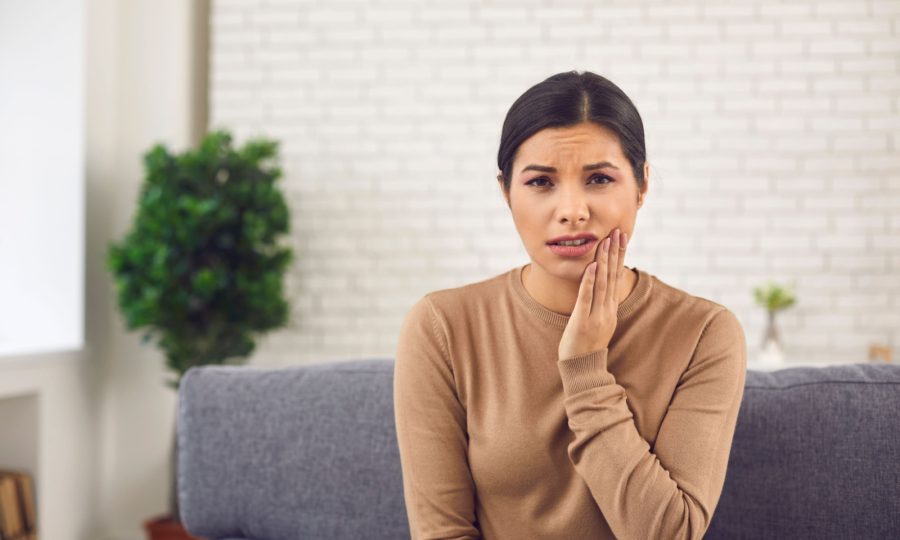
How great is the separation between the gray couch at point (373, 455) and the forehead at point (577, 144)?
0.55 m

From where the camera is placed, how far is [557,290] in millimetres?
1398

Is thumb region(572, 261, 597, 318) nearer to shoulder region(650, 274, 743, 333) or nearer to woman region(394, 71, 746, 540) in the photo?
woman region(394, 71, 746, 540)

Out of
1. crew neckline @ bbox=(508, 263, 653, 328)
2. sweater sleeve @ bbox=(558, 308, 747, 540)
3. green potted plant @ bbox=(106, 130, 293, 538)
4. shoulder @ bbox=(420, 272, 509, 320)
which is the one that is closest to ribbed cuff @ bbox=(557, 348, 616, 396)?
sweater sleeve @ bbox=(558, 308, 747, 540)

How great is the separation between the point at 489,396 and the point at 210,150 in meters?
2.33

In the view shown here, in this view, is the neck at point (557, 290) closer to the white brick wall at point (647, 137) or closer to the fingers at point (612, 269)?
the fingers at point (612, 269)

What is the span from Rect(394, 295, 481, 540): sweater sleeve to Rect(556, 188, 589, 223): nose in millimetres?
308

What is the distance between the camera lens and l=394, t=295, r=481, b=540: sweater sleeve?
1.33m

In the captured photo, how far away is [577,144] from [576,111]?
5 centimetres

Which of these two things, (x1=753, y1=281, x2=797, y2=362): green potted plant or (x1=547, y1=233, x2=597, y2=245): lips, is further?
(x1=753, y1=281, x2=797, y2=362): green potted plant

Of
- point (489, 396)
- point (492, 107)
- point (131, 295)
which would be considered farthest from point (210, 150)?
point (489, 396)

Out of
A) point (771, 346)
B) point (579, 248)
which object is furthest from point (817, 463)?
point (771, 346)

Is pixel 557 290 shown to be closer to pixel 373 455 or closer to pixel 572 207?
pixel 572 207

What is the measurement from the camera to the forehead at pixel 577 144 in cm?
Answer: 128

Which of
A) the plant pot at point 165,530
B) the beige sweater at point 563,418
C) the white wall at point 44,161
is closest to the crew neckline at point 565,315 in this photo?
the beige sweater at point 563,418
